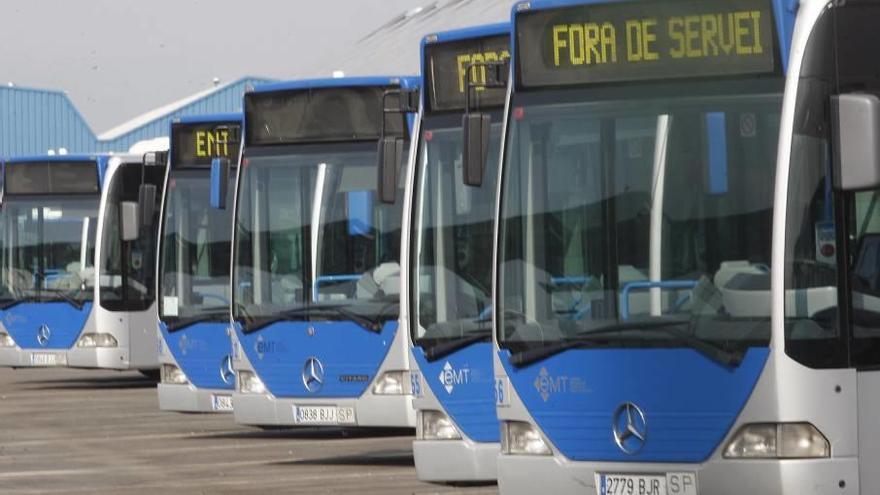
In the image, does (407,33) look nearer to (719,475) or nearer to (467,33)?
(467,33)

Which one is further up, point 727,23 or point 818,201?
point 727,23

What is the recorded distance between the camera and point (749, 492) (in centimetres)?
980

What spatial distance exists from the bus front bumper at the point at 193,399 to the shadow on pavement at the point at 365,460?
89.2 inches

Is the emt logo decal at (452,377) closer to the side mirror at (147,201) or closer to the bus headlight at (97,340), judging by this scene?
the side mirror at (147,201)

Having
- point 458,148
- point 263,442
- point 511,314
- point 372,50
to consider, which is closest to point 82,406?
point 263,442

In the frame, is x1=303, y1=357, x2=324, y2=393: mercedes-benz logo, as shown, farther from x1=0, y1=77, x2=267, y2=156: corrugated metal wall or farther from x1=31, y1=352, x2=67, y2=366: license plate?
x1=0, y1=77, x2=267, y2=156: corrugated metal wall

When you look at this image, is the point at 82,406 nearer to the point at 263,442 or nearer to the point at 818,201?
the point at 263,442

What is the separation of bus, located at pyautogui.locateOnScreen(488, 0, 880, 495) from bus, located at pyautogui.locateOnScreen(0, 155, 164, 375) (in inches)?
647

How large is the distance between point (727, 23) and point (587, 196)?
1042 mm

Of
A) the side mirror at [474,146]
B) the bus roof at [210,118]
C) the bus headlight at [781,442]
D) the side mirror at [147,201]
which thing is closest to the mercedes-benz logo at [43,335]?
the side mirror at [147,201]

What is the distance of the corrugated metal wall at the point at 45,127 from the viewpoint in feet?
221

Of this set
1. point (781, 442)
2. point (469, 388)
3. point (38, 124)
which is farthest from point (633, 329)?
point (38, 124)

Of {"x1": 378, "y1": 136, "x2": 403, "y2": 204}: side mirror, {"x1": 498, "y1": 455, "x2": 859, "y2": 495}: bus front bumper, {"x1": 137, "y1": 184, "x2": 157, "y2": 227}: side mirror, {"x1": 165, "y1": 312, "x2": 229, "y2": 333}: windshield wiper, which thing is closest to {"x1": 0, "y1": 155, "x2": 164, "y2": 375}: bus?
{"x1": 137, "y1": 184, "x2": 157, "y2": 227}: side mirror

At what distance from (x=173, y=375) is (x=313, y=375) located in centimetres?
422
